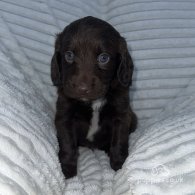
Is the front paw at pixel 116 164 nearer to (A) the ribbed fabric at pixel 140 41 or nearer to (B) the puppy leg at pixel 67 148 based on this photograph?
(B) the puppy leg at pixel 67 148

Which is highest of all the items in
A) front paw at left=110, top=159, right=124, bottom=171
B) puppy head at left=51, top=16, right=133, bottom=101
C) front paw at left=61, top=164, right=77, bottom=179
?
puppy head at left=51, top=16, right=133, bottom=101

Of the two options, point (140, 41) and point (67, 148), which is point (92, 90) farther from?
point (140, 41)

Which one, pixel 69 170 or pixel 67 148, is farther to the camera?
pixel 67 148

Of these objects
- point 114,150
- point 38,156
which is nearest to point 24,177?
point 38,156

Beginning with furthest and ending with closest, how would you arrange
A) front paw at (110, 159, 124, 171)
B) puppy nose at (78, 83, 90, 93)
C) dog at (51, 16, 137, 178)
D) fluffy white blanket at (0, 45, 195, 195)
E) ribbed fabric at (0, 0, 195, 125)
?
ribbed fabric at (0, 0, 195, 125) → front paw at (110, 159, 124, 171) → dog at (51, 16, 137, 178) → puppy nose at (78, 83, 90, 93) → fluffy white blanket at (0, 45, 195, 195)

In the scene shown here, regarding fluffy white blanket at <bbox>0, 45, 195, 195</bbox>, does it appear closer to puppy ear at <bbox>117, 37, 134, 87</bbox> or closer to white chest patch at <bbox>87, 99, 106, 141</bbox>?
white chest patch at <bbox>87, 99, 106, 141</bbox>

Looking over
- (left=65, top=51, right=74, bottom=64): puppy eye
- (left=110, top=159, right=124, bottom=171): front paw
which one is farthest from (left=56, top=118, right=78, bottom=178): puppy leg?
(left=65, top=51, right=74, bottom=64): puppy eye

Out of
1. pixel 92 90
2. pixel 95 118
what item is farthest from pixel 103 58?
pixel 95 118
